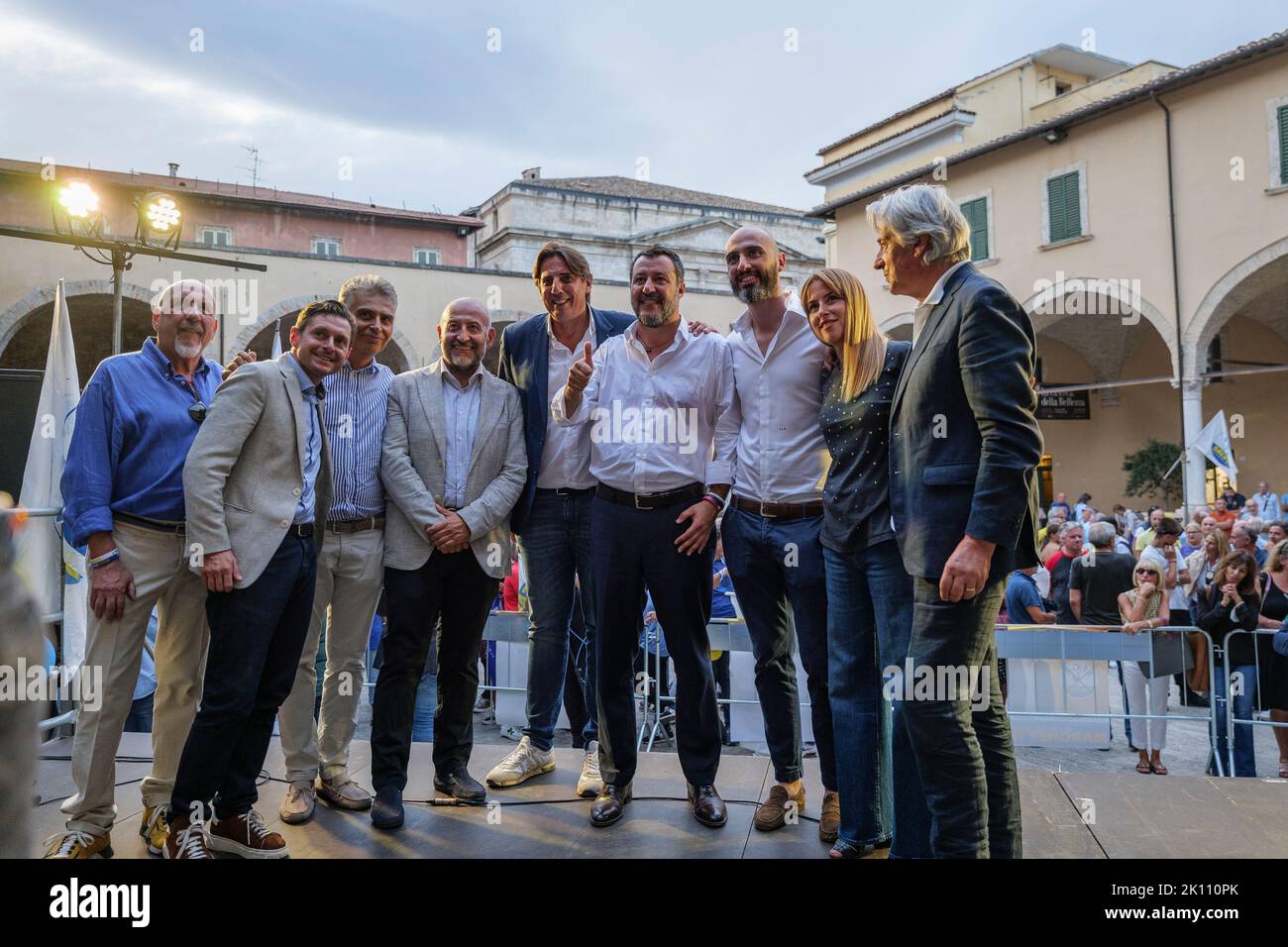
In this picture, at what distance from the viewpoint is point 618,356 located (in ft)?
13.3

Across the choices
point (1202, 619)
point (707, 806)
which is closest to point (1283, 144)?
point (1202, 619)

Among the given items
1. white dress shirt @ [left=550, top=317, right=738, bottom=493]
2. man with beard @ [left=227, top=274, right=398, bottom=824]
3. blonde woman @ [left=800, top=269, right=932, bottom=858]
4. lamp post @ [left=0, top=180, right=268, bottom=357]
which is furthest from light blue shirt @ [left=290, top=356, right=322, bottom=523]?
lamp post @ [left=0, top=180, right=268, bottom=357]

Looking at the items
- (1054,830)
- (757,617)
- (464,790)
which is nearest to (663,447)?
(757,617)

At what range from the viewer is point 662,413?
3.93m

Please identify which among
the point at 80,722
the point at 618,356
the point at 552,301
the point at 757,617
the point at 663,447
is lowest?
the point at 80,722

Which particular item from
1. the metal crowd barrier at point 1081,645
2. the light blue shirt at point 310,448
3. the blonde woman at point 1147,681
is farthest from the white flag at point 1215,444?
the light blue shirt at point 310,448

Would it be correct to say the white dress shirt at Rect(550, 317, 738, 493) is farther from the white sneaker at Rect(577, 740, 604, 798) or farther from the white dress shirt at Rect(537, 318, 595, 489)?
the white sneaker at Rect(577, 740, 604, 798)

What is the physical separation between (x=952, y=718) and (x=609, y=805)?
5.35ft

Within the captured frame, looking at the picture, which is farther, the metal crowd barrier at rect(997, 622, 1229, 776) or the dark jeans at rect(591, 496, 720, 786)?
the metal crowd barrier at rect(997, 622, 1229, 776)

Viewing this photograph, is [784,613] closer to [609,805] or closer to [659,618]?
[659,618]

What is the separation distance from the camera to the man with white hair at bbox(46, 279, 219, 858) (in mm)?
3492
